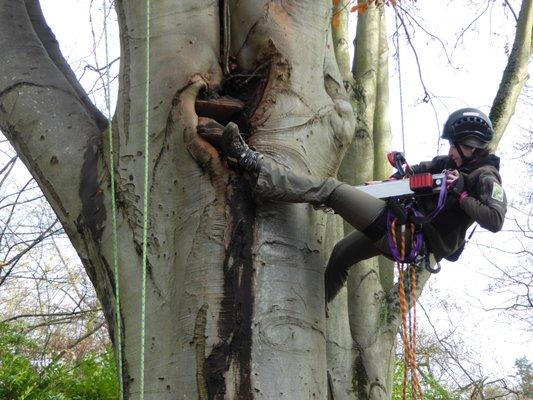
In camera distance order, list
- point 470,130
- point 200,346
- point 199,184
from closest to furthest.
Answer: point 200,346 < point 199,184 < point 470,130

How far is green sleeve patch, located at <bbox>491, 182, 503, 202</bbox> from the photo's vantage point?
322 centimetres

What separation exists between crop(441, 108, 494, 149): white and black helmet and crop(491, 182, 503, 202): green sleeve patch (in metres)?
0.39

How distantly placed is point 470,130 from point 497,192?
471 millimetres

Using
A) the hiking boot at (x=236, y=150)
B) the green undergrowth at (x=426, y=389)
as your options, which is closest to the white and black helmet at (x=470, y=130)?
the hiking boot at (x=236, y=150)

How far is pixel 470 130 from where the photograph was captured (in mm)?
3582

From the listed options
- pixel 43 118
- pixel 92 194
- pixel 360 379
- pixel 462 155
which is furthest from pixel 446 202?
pixel 43 118

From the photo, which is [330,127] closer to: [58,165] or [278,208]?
[278,208]

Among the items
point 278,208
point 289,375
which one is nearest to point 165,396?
point 289,375

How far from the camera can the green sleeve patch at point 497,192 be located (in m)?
3.22

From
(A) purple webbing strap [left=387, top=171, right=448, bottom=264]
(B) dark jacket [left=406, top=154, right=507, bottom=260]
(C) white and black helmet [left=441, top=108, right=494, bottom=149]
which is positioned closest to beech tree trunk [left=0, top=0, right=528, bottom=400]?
(A) purple webbing strap [left=387, top=171, right=448, bottom=264]

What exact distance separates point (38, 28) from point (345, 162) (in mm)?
2200

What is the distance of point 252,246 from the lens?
2.59m

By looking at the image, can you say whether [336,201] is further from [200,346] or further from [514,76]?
Result: [514,76]

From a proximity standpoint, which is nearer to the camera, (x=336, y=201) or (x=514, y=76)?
(x=336, y=201)
